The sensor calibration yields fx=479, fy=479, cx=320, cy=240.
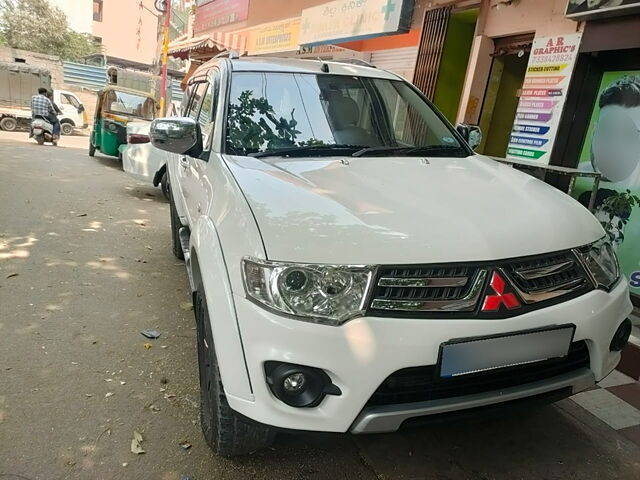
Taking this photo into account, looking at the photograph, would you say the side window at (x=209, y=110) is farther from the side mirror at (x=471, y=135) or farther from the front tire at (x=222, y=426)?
the side mirror at (x=471, y=135)

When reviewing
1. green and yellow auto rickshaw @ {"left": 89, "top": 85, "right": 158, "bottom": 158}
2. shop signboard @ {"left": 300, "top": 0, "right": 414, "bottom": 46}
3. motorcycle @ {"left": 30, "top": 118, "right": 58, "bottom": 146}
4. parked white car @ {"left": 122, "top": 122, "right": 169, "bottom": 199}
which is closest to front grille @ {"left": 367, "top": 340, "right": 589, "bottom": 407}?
parked white car @ {"left": 122, "top": 122, "right": 169, "bottom": 199}

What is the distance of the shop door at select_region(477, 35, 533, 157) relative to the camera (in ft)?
20.5

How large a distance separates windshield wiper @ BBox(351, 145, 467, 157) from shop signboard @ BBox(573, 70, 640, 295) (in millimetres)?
2365

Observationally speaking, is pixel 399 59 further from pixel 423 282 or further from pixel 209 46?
pixel 423 282

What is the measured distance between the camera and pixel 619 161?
4.44 meters

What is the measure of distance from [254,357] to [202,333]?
2.24 ft

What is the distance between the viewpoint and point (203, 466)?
6.95ft

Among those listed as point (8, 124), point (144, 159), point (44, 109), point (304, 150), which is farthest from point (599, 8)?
point (8, 124)

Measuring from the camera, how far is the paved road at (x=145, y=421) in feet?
6.98

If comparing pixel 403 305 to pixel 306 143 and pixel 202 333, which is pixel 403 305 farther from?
pixel 306 143

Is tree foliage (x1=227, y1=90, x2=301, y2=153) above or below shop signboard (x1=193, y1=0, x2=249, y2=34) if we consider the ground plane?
below

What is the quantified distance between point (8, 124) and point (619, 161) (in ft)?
62.8

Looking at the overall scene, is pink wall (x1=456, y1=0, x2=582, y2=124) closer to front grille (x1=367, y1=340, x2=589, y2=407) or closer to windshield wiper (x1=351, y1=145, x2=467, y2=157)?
windshield wiper (x1=351, y1=145, x2=467, y2=157)


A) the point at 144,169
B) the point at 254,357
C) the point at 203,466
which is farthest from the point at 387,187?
the point at 144,169
